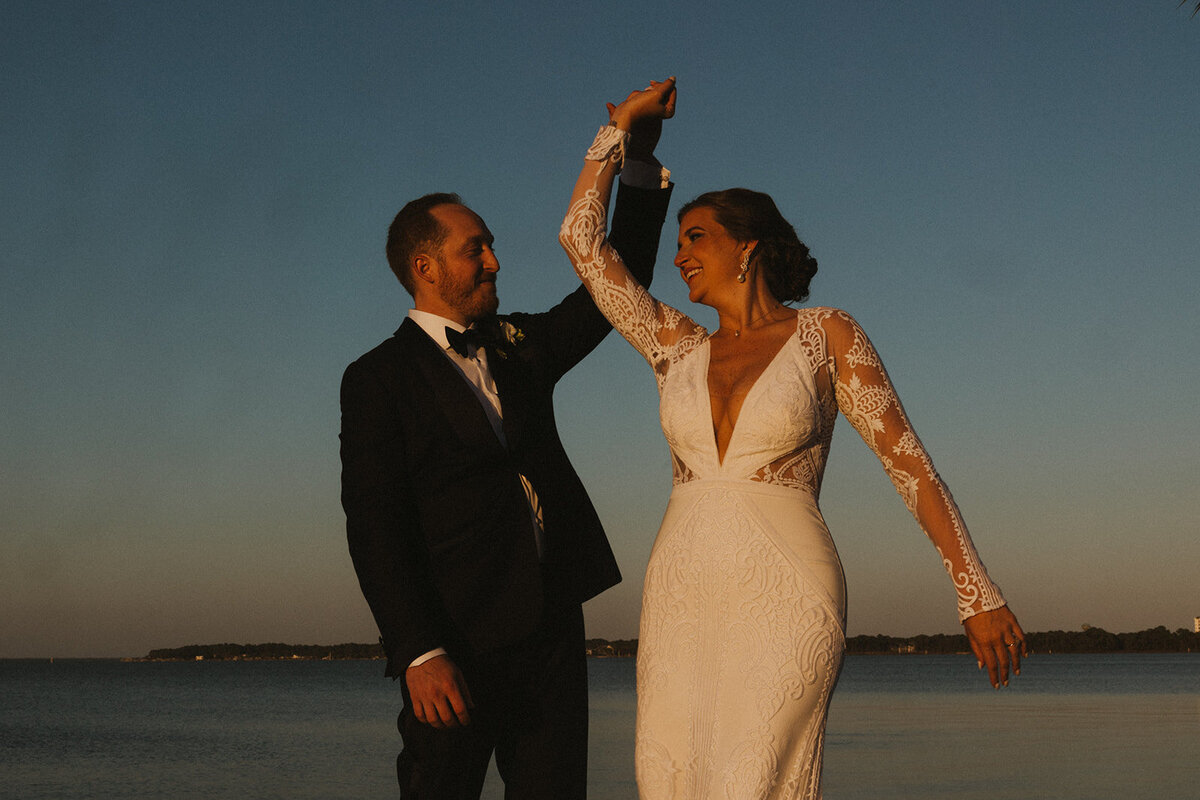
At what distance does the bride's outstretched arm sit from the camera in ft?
9.61

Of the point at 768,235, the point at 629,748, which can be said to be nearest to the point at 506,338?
the point at 768,235

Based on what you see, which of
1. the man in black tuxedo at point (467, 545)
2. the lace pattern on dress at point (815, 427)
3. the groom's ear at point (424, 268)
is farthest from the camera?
the groom's ear at point (424, 268)

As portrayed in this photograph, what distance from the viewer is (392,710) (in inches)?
1943

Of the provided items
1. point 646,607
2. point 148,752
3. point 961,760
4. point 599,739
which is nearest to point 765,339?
point 646,607

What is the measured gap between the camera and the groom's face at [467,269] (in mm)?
3711

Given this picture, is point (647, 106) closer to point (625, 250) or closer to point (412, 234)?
point (625, 250)

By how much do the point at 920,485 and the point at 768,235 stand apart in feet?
2.90

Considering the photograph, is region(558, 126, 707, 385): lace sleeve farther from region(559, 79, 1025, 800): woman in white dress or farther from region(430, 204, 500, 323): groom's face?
region(430, 204, 500, 323): groom's face

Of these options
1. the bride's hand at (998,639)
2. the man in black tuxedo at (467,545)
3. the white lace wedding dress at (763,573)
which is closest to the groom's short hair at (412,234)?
the man in black tuxedo at (467,545)

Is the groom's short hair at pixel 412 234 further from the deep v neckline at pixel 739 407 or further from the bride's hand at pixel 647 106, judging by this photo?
the deep v neckline at pixel 739 407

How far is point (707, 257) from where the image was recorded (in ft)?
11.4

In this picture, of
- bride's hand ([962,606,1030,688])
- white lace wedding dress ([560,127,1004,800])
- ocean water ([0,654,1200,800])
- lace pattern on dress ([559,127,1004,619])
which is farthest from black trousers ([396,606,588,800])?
ocean water ([0,654,1200,800])

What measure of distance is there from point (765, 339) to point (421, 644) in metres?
1.28

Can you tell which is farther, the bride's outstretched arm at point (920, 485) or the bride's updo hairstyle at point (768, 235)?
the bride's updo hairstyle at point (768, 235)
